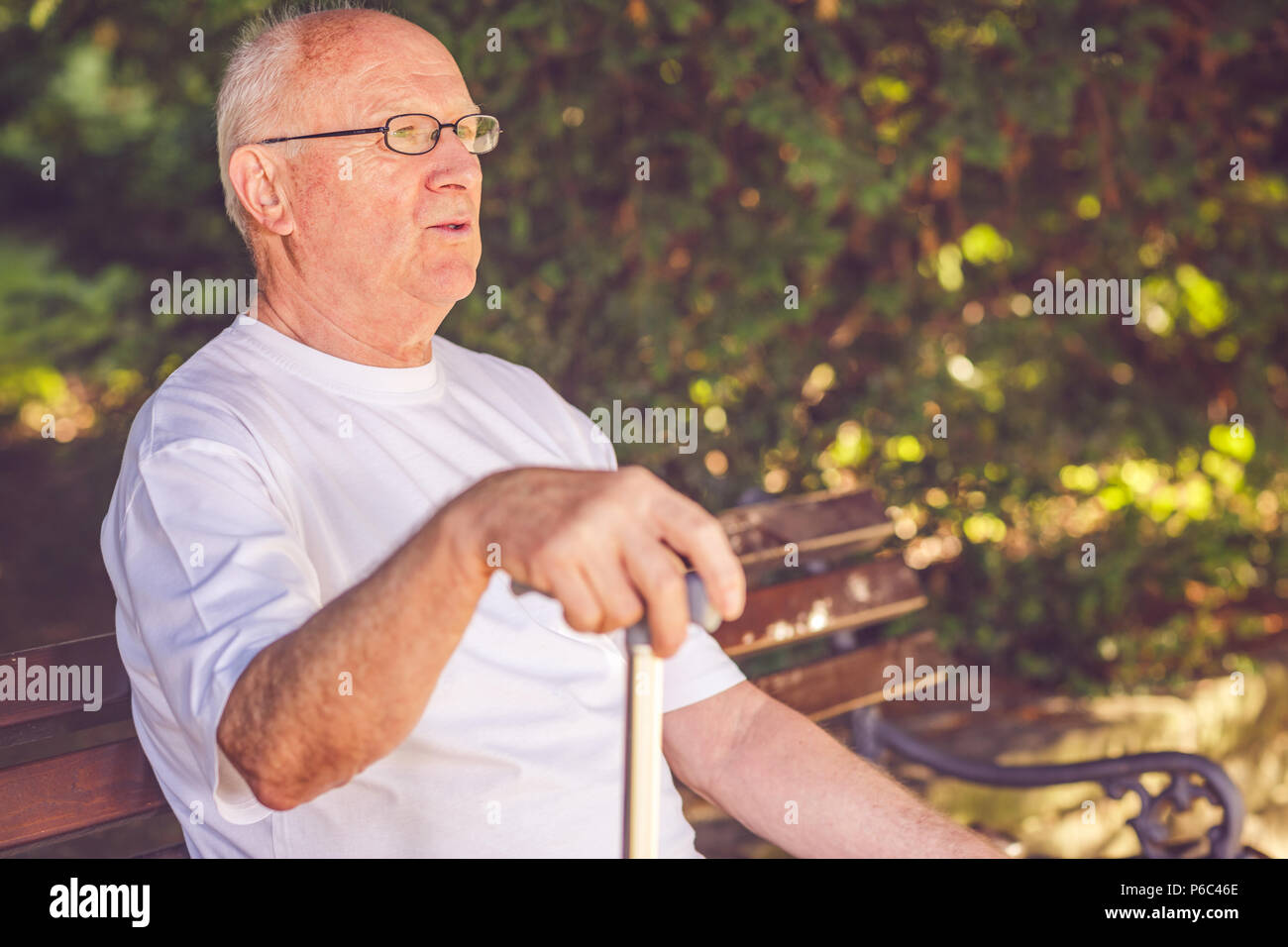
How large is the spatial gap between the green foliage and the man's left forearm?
6.21 feet

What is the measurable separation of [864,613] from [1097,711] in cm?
178

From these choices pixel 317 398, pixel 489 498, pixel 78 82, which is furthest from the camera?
pixel 78 82

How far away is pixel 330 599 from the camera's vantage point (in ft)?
5.13

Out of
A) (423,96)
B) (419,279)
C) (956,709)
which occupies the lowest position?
(956,709)

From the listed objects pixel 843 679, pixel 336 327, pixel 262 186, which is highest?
pixel 262 186

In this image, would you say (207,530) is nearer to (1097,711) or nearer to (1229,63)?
(1097,711)

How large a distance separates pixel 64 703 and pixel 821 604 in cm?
175

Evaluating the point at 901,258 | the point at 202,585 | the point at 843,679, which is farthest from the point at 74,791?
the point at 901,258

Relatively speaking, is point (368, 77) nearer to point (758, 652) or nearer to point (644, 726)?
point (644, 726)

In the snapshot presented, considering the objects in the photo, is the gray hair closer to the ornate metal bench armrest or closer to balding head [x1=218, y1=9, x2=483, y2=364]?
balding head [x1=218, y1=9, x2=483, y2=364]

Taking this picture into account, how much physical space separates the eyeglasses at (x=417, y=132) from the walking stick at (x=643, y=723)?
1.16 metres

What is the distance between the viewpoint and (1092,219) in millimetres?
4910

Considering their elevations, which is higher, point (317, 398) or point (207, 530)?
point (317, 398)
